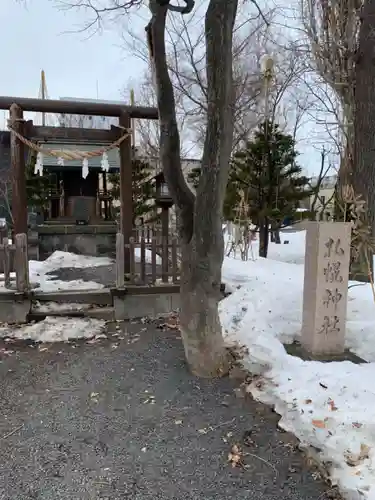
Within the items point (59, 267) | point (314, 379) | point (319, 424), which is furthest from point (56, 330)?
point (59, 267)

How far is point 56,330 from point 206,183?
9.45 ft

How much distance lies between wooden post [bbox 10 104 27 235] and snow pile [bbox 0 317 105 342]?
171cm

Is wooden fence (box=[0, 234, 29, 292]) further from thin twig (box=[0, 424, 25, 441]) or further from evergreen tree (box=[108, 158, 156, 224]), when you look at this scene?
evergreen tree (box=[108, 158, 156, 224])

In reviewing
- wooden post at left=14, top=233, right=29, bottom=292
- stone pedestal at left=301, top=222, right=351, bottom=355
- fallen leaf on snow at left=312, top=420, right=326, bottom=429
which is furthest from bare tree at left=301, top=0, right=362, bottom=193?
fallen leaf on snow at left=312, top=420, right=326, bottom=429

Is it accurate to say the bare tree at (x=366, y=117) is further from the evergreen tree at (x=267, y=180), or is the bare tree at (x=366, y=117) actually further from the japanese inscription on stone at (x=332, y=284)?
the evergreen tree at (x=267, y=180)

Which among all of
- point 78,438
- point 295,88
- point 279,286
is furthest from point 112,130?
point 295,88

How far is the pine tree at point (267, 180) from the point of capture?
41.1 ft

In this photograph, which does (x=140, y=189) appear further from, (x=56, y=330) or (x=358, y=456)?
(x=358, y=456)

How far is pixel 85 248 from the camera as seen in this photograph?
37.1 ft

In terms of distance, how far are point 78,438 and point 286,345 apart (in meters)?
2.33

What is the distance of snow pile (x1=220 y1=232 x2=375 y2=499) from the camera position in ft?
8.02

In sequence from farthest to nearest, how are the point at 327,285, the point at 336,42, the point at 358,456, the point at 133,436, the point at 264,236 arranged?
the point at 264,236, the point at 336,42, the point at 327,285, the point at 133,436, the point at 358,456

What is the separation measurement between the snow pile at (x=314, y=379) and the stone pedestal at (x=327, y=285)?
31 cm

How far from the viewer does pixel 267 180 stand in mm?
12609
